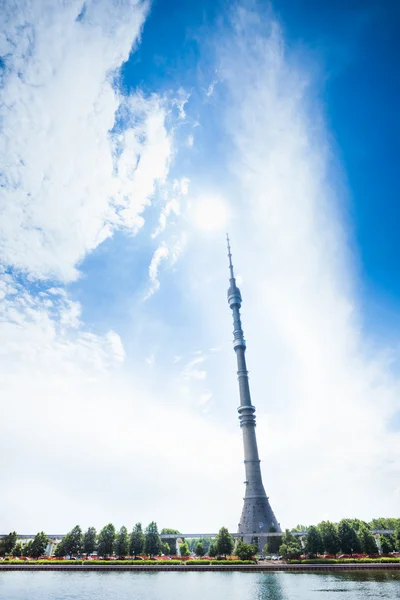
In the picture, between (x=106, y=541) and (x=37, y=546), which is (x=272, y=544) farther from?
(x=37, y=546)

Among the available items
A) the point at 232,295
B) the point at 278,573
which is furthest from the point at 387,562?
the point at 232,295

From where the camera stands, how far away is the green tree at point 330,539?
62.8m

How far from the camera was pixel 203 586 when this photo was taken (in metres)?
41.1

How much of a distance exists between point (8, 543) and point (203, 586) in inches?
1874

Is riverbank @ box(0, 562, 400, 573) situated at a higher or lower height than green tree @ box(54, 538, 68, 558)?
lower

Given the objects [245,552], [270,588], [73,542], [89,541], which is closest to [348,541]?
[245,552]

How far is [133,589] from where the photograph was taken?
39312mm

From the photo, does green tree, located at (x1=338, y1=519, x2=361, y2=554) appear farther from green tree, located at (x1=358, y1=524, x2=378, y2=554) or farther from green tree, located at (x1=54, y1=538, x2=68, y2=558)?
green tree, located at (x1=54, y1=538, x2=68, y2=558)

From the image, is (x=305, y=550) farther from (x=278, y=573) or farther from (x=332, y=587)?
(x=332, y=587)

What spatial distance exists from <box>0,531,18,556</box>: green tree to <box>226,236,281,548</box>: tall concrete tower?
48.4 meters

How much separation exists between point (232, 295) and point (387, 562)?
7879 centimetres

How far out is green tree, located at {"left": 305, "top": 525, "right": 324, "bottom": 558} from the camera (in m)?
61.2

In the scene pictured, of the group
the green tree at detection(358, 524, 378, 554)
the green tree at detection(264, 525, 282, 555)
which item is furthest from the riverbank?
the green tree at detection(264, 525, 282, 555)

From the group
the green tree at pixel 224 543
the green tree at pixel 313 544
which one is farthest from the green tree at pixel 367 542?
the green tree at pixel 224 543
